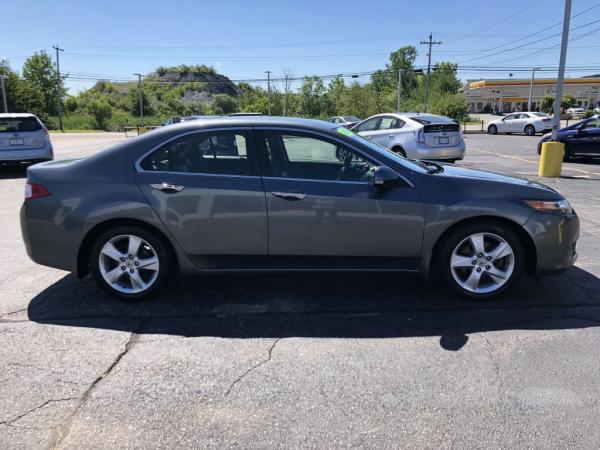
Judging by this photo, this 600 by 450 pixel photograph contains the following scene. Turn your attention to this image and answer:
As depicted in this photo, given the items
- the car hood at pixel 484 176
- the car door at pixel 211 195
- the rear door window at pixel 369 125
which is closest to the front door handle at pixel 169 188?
the car door at pixel 211 195

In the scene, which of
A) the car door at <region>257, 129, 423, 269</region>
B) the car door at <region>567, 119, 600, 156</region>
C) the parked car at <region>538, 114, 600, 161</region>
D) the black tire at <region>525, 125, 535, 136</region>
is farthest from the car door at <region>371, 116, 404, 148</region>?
the black tire at <region>525, 125, 535, 136</region>

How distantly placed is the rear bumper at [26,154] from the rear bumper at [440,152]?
32.7 feet

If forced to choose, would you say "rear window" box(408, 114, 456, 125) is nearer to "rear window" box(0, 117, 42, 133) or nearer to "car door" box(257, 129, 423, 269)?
"car door" box(257, 129, 423, 269)

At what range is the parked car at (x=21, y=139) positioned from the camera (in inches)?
523

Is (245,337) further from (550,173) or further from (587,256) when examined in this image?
(550,173)

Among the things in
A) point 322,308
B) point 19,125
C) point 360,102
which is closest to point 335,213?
point 322,308

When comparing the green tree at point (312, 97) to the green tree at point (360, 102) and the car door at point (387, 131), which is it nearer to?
the green tree at point (360, 102)

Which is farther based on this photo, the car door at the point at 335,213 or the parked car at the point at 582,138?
the parked car at the point at 582,138

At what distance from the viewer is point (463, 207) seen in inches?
165

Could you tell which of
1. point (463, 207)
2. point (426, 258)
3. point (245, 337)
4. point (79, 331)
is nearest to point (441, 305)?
point (426, 258)

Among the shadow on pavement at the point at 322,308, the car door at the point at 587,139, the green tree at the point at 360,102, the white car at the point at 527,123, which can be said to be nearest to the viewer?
the shadow on pavement at the point at 322,308

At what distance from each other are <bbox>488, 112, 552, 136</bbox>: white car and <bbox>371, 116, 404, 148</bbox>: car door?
2198 centimetres

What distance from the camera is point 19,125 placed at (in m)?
13.4

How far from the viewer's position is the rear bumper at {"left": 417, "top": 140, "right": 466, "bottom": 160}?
12.7 meters
